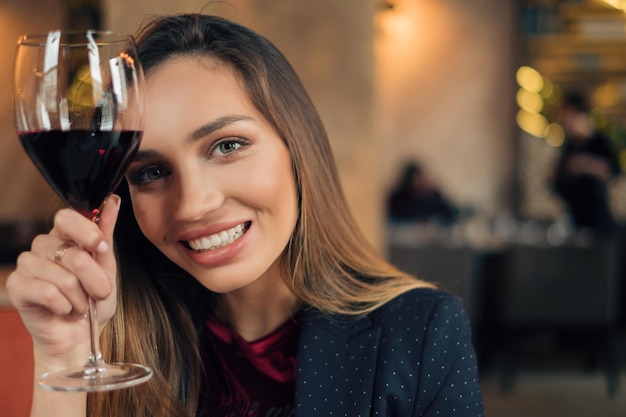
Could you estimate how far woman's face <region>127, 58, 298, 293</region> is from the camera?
4.16ft

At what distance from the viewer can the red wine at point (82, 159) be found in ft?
3.03

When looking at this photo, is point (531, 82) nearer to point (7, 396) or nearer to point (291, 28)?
point (291, 28)

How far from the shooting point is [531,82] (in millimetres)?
8938

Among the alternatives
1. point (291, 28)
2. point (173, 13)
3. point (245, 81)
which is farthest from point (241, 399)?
point (291, 28)

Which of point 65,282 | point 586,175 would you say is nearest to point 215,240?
point 65,282

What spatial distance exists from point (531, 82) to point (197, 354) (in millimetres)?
7912

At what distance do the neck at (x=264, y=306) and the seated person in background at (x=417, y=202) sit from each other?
19.6ft

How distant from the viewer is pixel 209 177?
1.28 meters

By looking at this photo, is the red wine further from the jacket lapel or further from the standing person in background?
the standing person in background

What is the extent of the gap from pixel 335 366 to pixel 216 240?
13.4 inches

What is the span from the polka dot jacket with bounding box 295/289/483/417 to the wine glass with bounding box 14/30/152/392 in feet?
1.87

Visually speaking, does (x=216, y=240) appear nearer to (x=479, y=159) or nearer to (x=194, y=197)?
(x=194, y=197)

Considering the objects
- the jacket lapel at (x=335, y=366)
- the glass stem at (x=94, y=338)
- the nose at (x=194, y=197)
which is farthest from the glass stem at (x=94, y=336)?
the jacket lapel at (x=335, y=366)

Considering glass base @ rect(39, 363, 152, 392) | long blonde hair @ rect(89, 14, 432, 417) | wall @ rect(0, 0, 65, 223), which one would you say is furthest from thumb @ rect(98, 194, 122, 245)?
wall @ rect(0, 0, 65, 223)
